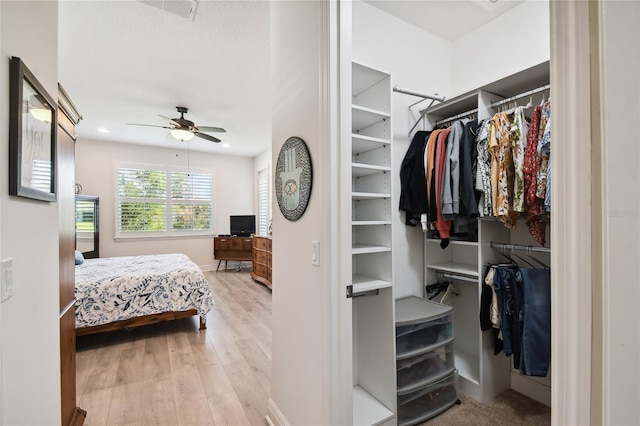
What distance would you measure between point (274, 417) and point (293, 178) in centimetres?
140

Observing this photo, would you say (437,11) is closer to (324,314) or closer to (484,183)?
(484,183)

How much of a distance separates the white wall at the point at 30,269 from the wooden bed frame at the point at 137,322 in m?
1.89

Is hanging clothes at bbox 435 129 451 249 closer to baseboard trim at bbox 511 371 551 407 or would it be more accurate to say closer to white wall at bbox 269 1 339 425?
white wall at bbox 269 1 339 425

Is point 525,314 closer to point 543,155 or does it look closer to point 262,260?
point 543,155

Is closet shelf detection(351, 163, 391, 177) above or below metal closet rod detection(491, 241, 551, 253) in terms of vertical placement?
above

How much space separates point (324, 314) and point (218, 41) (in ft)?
8.08

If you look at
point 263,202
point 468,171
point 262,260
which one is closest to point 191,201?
point 263,202

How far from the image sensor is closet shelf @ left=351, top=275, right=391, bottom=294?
5.28 feet

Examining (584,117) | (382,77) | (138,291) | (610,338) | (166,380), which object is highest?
(382,77)

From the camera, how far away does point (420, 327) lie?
180 cm

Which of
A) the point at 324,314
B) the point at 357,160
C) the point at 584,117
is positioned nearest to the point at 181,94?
the point at 357,160

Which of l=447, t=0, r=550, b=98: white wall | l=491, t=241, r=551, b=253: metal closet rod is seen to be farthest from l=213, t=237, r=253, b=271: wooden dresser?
l=491, t=241, r=551, b=253: metal closet rod

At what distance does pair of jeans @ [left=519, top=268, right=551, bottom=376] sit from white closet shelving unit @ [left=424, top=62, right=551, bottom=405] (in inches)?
11.3

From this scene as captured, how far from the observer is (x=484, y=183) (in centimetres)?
181
